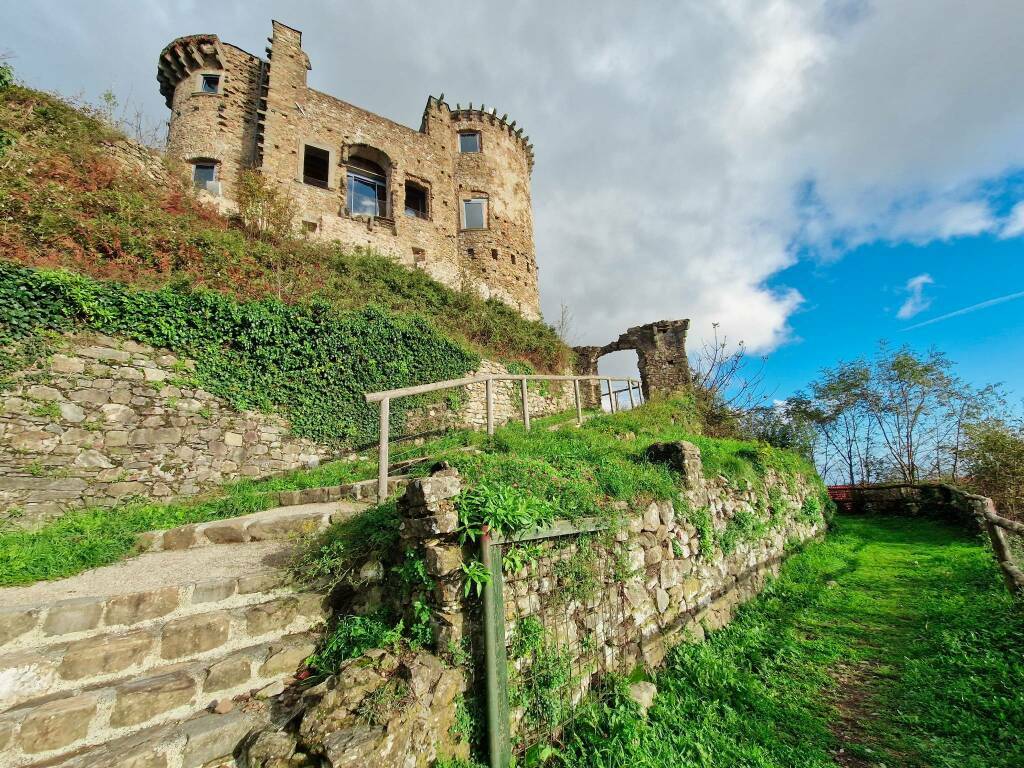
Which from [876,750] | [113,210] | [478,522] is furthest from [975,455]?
[113,210]

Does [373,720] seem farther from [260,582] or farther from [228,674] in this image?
[260,582]

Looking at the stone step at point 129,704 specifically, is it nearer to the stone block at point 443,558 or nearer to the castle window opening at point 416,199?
the stone block at point 443,558

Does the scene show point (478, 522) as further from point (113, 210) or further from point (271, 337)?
point (113, 210)

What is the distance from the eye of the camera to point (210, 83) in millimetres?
14992

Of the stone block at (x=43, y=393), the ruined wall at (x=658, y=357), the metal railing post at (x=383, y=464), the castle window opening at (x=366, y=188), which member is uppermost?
the castle window opening at (x=366, y=188)

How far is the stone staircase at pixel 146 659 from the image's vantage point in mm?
1993

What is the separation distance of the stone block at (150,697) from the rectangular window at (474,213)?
18642 mm

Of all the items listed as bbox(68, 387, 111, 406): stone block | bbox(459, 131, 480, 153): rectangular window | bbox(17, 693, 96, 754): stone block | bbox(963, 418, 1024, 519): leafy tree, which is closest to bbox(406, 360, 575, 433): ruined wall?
bbox(68, 387, 111, 406): stone block

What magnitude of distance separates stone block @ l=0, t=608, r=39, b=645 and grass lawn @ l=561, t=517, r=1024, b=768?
3389 mm

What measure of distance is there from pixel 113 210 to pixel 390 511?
938 cm

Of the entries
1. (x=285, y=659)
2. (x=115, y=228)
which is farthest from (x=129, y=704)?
(x=115, y=228)

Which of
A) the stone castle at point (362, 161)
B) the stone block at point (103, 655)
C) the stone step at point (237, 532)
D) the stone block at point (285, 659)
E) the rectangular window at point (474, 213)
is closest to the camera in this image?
the stone block at point (103, 655)

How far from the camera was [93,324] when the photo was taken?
6.12m

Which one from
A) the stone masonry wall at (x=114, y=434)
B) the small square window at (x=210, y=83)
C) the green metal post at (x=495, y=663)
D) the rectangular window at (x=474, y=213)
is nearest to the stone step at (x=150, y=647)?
the green metal post at (x=495, y=663)
